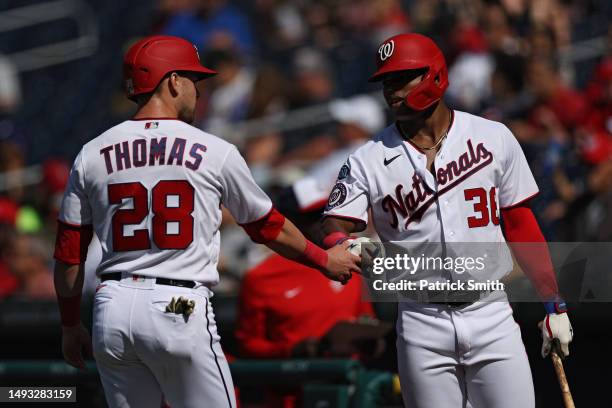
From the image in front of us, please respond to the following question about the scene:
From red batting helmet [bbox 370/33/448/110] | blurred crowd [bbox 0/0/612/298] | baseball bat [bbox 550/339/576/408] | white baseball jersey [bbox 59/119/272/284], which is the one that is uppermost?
blurred crowd [bbox 0/0/612/298]

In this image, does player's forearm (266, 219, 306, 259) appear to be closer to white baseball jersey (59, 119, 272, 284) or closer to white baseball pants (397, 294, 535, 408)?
white baseball jersey (59, 119, 272, 284)

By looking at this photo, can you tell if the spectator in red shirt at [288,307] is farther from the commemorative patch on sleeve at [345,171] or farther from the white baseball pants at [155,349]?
the white baseball pants at [155,349]

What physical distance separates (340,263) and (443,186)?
1.73 feet

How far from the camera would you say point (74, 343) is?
423cm

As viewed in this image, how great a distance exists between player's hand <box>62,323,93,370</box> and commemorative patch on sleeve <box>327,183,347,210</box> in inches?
43.2

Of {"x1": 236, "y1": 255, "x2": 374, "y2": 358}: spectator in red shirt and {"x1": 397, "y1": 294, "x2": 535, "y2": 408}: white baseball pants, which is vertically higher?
{"x1": 236, "y1": 255, "x2": 374, "y2": 358}: spectator in red shirt

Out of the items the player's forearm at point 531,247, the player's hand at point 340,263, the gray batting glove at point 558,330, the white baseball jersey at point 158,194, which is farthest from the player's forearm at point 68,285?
the gray batting glove at point 558,330

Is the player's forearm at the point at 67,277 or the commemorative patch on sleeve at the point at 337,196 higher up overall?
the commemorative patch on sleeve at the point at 337,196

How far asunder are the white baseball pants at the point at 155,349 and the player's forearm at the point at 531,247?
4.12 feet

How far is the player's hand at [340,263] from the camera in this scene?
436 cm

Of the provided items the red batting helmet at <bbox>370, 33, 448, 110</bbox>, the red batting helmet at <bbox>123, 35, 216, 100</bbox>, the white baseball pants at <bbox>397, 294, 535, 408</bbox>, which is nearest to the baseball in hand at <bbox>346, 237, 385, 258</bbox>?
the white baseball pants at <bbox>397, 294, 535, 408</bbox>

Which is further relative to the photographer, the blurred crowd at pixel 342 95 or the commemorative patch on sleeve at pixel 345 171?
the blurred crowd at pixel 342 95

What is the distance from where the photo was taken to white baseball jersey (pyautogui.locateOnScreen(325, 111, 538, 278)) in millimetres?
4223

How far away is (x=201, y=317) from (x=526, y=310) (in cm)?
254
